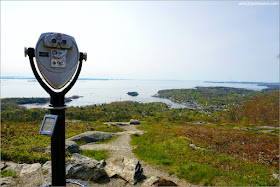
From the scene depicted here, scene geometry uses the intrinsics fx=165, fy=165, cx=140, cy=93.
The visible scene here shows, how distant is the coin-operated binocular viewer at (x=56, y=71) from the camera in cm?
270

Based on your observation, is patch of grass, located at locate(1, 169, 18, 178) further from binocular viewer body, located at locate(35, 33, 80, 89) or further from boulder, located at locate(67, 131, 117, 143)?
boulder, located at locate(67, 131, 117, 143)

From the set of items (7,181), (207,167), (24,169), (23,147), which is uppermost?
(7,181)

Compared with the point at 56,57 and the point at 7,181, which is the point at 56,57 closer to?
the point at 56,57

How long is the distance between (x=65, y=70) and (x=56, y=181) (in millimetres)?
1950

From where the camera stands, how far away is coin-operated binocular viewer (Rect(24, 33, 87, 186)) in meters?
2.70

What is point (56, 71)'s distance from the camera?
9.22 ft

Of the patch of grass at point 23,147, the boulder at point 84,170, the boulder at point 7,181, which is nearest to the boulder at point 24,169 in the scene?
the boulder at point 7,181

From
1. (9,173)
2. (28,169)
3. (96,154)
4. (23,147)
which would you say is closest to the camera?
(9,173)

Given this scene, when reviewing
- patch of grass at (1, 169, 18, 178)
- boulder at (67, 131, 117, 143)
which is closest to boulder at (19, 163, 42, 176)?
patch of grass at (1, 169, 18, 178)

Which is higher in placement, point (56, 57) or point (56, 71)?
point (56, 57)

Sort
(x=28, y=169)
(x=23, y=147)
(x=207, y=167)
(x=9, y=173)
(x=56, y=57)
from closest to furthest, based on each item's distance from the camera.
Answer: (x=56, y=57), (x=9, y=173), (x=28, y=169), (x=207, y=167), (x=23, y=147)

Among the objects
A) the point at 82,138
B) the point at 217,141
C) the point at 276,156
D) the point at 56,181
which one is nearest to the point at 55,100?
the point at 56,181

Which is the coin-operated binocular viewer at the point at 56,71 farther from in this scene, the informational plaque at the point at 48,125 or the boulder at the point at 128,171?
the boulder at the point at 128,171

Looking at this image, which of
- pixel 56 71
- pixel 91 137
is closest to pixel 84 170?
pixel 56 71
